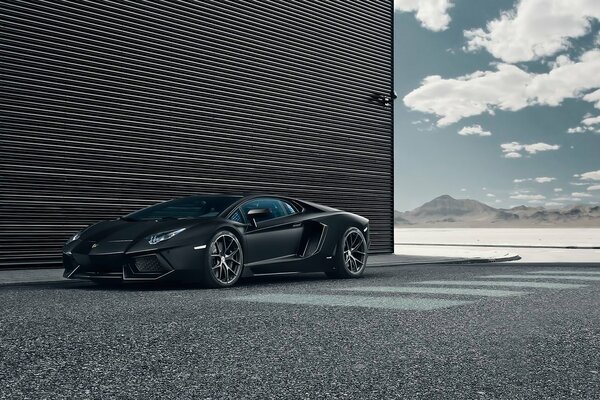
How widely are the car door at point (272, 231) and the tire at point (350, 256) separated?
737 millimetres

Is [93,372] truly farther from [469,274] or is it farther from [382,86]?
[382,86]

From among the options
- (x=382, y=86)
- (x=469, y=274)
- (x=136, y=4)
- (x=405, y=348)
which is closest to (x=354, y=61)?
(x=382, y=86)

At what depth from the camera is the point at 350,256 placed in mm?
10148

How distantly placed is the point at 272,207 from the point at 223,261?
4.44ft

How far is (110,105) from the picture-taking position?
1397 centimetres

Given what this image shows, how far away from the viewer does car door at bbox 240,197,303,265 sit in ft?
29.1

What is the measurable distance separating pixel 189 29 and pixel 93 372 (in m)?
12.5

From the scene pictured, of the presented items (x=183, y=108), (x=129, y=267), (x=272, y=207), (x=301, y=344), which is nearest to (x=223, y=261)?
(x=129, y=267)

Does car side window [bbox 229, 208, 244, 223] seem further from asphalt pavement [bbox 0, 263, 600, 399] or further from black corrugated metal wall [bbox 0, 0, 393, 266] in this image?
black corrugated metal wall [bbox 0, 0, 393, 266]

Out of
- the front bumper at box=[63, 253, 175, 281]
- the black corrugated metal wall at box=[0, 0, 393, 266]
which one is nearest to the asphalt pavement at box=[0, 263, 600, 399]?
the front bumper at box=[63, 253, 175, 281]

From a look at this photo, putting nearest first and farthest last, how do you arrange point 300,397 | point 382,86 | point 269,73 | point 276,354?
point 300,397
point 276,354
point 269,73
point 382,86

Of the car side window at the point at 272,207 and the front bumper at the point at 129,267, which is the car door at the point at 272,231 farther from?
the front bumper at the point at 129,267

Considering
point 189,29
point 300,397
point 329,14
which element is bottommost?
point 300,397

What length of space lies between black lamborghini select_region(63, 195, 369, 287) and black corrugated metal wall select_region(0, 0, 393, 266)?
4405 mm
